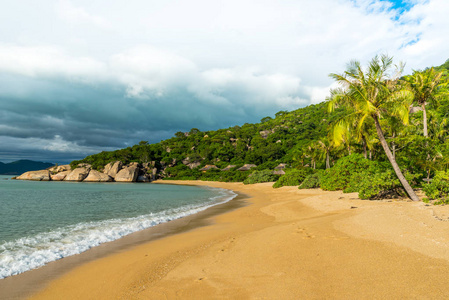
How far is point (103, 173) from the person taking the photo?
75250 mm

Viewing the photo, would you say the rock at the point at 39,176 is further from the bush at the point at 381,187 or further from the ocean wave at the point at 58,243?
the bush at the point at 381,187

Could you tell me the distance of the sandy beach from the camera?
12.9 ft

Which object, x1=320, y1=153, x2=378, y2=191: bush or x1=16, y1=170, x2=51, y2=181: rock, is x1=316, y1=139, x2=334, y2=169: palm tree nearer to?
x1=320, y1=153, x2=378, y2=191: bush

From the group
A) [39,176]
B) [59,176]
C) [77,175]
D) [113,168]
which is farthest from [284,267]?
[39,176]

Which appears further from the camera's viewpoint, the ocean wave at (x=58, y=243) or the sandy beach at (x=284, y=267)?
the ocean wave at (x=58, y=243)

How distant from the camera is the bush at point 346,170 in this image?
67.9 feet

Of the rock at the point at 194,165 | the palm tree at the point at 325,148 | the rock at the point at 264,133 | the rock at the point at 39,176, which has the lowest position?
the rock at the point at 39,176

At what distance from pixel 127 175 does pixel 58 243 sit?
232 feet

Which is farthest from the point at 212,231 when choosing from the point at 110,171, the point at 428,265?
the point at 110,171

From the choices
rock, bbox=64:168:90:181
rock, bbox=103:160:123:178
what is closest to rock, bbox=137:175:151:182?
rock, bbox=103:160:123:178

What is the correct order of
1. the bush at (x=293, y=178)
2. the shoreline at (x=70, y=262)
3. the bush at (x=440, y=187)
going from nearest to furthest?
the shoreline at (x=70, y=262)
the bush at (x=440, y=187)
the bush at (x=293, y=178)

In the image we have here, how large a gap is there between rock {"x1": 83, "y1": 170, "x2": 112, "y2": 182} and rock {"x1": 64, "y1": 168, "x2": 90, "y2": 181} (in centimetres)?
140

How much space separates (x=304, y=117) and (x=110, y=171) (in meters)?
81.1

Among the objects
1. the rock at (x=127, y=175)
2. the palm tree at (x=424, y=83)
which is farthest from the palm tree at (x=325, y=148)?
the rock at (x=127, y=175)
